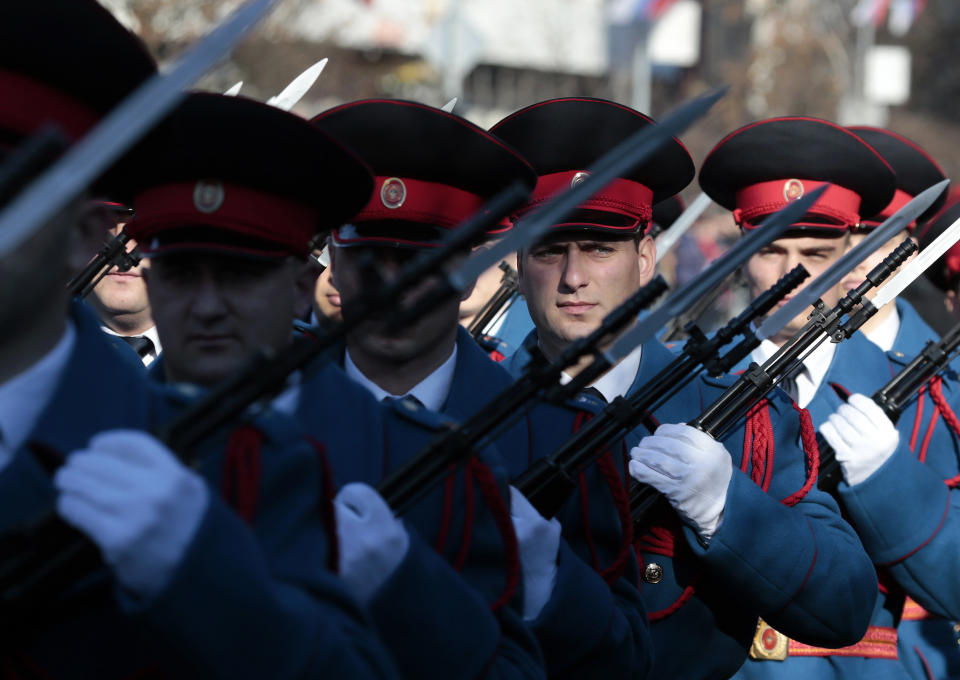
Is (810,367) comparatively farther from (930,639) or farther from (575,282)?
(575,282)

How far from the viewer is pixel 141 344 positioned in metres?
5.14

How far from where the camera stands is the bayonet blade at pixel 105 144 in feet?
5.44

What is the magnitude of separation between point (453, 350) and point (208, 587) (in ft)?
5.56

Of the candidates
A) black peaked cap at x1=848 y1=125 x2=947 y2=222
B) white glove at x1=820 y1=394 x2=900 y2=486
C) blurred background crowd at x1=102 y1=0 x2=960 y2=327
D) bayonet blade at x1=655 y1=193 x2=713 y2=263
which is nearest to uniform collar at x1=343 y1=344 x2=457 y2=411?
white glove at x1=820 y1=394 x2=900 y2=486

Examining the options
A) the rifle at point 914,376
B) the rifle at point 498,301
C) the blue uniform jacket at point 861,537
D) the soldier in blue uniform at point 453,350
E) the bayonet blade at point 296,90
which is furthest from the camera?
the rifle at point 498,301

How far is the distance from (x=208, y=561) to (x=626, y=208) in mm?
2476

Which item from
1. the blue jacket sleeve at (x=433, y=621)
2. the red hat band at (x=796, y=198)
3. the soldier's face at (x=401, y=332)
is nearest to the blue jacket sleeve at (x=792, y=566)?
the soldier's face at (x=401, y=332)

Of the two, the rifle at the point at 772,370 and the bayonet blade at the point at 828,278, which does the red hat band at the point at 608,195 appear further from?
the bayonet blade at the point at 828,278

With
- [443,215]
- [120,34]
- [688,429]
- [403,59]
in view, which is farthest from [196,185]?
[403,59]

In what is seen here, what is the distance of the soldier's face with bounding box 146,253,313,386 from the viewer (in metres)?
2.87

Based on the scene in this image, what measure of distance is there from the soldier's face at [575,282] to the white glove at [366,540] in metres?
1.73

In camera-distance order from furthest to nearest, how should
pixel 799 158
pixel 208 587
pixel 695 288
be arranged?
pixel 799 158
pixel 695 288
pixel 208 587

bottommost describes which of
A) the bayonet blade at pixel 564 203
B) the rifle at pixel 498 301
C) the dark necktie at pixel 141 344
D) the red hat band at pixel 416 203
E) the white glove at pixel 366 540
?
the rifle at pixel 498 301

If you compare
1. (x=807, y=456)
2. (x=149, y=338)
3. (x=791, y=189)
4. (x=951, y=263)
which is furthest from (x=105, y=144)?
(x=951, y=263)
